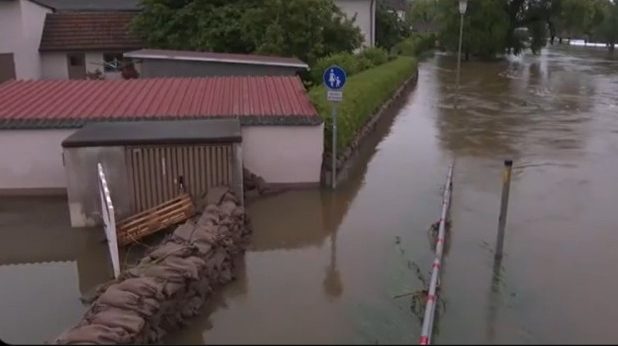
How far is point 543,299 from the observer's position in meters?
6.20

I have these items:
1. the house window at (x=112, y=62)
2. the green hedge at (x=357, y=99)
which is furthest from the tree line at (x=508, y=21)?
the house window at (x=112, y=62)

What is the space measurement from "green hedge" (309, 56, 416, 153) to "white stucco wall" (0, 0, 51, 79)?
11597mm

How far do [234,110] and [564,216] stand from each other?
5.60m

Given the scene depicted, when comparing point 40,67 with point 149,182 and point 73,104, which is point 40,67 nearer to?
point 73,104

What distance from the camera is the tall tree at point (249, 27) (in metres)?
20.5

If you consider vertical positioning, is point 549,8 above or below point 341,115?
above

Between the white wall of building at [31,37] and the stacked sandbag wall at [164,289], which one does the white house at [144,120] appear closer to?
the stacked sandbag wall at [164,289]

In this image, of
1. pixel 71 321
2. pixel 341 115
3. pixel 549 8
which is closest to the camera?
pixel 71 321

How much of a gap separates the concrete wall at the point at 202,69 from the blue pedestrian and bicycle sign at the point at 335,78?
7.85 m

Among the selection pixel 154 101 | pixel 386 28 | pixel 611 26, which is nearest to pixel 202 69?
pixel 154 101

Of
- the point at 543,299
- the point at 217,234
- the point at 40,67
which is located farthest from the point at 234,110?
the point at 40,67

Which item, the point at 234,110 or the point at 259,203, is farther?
the point at 234,110

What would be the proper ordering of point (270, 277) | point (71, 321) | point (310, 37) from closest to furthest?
point (71, 321) → point (270, 277) → point (310, 37)

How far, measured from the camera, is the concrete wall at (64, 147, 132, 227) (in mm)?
8562
